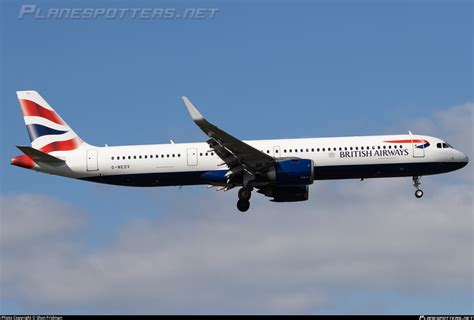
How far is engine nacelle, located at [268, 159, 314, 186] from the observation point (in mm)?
61312

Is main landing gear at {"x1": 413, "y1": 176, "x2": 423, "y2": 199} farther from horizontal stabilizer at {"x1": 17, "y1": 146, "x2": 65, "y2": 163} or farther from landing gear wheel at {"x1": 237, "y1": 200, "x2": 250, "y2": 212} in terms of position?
horizontal stabilizer at {"x1": 17, "y1": 146, "x2": 65, "y2": 163}

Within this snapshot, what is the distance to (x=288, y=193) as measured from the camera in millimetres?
66938

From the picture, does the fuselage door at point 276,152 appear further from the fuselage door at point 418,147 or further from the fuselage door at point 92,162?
the fuselage door at point 92,162

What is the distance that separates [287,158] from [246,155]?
2.87 metres

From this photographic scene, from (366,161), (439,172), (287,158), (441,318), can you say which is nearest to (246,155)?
(287,158)

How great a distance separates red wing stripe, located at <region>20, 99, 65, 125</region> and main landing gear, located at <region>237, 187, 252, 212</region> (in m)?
14.5

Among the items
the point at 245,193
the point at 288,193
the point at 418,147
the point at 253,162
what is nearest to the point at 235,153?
the point at 253,162

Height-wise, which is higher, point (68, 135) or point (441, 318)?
point (68, 135)

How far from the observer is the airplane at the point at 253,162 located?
61875mm

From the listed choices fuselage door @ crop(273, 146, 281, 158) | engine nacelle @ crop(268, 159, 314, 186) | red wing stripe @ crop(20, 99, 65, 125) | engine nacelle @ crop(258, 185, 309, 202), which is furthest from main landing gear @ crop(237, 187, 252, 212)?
red wing stripe @ crop(20, 99, 65, 125)

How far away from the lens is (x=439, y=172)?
65.1 m

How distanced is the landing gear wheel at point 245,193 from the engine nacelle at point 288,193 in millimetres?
3180

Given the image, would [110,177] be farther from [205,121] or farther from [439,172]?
[439,172]

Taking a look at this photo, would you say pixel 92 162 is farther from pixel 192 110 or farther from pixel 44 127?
pixel 192 110
